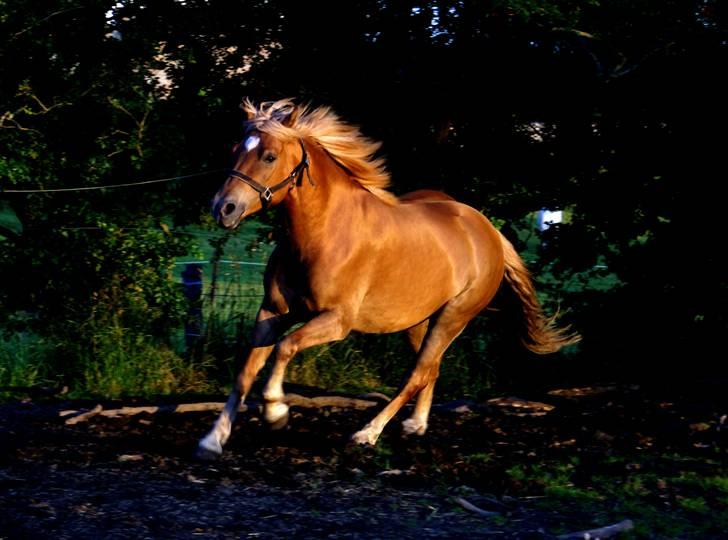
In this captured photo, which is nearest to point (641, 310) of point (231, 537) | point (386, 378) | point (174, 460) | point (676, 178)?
point (676, 178)

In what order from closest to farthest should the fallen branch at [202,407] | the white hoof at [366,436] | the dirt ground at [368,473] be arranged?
the dirt ground at [368,473] → the white hoof at [366,436] → the fallen branch at [202,407]

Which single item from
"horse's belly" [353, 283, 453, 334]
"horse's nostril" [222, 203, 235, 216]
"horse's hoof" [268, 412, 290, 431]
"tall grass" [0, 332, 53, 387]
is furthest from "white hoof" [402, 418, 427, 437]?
"tall grass" [0, 332, 53, 387]

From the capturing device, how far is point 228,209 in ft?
21.1

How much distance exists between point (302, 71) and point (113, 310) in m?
2.65

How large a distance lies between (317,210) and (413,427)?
1831mm

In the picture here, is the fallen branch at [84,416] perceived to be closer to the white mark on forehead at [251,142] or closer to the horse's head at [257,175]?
the horse's head at [257,175]

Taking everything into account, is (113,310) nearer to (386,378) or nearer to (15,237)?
(15,237)

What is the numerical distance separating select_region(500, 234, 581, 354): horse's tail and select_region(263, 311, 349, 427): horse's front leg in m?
2.33

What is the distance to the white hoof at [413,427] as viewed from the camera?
793 centimetres

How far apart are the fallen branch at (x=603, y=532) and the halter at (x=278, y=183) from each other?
247cm

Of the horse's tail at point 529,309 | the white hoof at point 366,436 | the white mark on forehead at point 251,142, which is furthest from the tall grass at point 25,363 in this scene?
the white mark on forehead at point 251,142

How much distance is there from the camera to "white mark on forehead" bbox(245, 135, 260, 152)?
6.62m

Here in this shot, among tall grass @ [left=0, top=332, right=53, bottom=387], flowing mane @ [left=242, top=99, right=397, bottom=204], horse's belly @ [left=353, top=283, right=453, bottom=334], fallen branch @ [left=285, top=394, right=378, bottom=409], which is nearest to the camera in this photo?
flowing mane @ [left=242, top=99, right=397, bottom=204]

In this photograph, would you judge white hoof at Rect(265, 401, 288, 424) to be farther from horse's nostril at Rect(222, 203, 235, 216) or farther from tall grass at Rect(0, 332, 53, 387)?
tall grass at Rect(0, 332, 53, 387)
